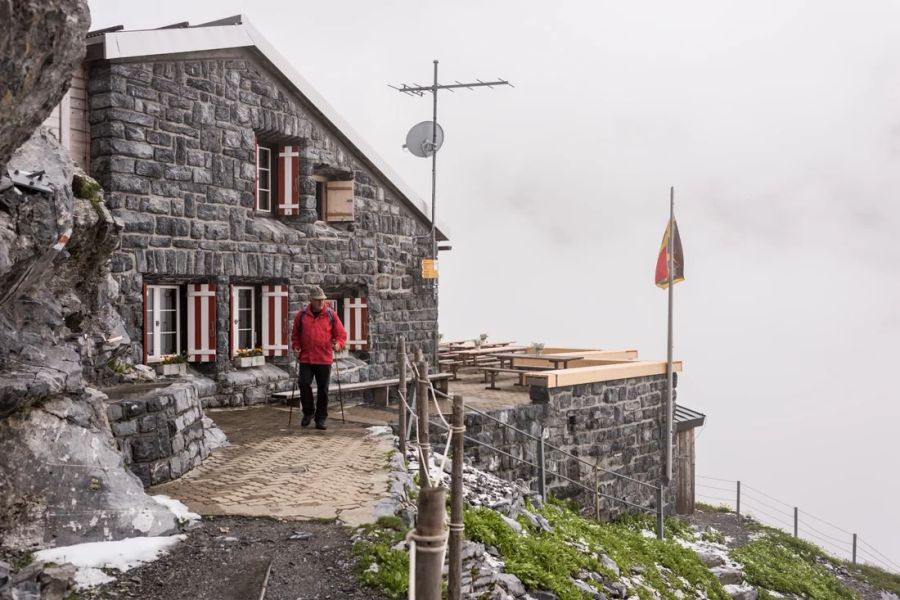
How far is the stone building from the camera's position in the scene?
1273cm

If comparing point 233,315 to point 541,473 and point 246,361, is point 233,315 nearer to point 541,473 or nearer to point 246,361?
point 246,361

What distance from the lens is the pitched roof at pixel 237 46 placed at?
12641 mm

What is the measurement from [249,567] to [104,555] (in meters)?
1.11

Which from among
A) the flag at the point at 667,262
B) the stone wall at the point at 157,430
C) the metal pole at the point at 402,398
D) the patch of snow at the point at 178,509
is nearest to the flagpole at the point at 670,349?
the flag at the point at 667,262

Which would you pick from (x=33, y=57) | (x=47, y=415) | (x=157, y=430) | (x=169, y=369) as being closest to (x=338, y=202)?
(x=169, y=369)

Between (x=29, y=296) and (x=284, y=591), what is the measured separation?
4.10 meters

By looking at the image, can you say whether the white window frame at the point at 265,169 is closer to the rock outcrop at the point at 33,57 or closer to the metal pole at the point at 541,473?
the metal pole at the point at 541,473

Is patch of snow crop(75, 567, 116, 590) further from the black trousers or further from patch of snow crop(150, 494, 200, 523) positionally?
the black trousers

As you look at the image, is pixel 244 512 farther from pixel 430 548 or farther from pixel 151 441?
pixel 430 548

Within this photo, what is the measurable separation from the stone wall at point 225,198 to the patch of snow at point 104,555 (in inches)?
247

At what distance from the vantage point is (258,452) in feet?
33.5

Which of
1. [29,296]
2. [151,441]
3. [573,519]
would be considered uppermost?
[29,296]

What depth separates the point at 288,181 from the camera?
1538cm

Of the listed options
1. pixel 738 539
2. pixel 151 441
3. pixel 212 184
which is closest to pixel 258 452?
pixel 151 441
